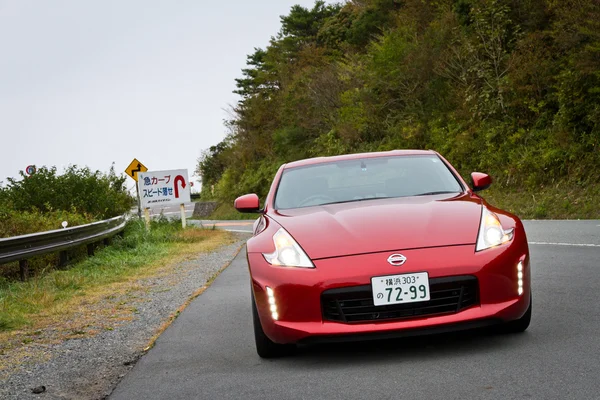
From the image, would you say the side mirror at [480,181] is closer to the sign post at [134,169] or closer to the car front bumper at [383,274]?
the car front bumper at [383,274]

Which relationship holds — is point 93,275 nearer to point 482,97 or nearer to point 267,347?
point 267,347

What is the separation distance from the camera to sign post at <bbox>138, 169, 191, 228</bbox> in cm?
2623

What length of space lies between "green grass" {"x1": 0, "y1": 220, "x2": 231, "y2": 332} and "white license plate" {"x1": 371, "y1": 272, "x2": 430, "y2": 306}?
4.31 m

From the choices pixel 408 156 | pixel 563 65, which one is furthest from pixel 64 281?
pixel 563 65

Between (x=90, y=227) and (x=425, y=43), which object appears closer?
(x=90, y=227)

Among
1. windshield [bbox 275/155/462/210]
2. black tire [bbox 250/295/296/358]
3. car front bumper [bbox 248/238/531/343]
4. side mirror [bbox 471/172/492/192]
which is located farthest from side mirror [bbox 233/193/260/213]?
side mirror [bbox 471/172/492/192]

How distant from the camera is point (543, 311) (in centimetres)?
645

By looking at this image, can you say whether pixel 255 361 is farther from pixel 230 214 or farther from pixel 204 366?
pixel 230 214

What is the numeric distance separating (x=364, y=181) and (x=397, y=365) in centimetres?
212

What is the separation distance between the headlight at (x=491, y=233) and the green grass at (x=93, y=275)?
4738 mm

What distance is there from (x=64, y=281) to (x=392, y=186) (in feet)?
21.1

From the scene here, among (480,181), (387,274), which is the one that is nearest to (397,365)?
(387,274)

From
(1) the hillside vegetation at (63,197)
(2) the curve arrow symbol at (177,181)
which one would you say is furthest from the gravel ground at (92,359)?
(2) the curve arrow symbol at (177,181)

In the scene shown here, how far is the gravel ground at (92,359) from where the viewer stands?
516 centimetres
